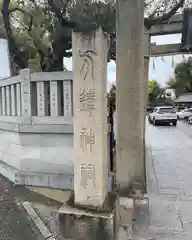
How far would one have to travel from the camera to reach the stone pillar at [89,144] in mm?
2891

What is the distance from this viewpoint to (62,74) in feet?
14.2

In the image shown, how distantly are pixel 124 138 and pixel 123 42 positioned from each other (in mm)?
1629

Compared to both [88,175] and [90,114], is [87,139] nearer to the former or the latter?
[90,114]

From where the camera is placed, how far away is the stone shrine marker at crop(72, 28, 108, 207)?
2891 millimetres

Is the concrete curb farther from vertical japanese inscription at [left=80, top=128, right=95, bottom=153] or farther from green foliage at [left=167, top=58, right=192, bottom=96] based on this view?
green foliage at [left=167, top=58, right=192, bottom=96]

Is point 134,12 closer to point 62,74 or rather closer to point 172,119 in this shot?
point 62,74

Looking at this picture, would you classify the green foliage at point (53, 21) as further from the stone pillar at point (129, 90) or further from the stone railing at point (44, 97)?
the stone railing at point (44, 97)

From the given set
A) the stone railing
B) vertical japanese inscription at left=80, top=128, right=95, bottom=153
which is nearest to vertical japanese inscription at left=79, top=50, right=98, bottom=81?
vertical japanese inscription at left=80, top=128, right=95, bottom=153

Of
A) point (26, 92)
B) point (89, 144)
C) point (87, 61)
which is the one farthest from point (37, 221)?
point (87, 61)

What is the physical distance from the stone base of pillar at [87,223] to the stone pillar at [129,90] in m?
1.27

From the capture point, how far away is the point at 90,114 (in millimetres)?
2938

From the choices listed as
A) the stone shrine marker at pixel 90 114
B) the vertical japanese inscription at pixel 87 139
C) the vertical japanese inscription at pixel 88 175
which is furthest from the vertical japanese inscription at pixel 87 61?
the vertical japanese inscription at pixel 88 175

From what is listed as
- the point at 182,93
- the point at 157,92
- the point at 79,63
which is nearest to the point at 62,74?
the point at 79,63

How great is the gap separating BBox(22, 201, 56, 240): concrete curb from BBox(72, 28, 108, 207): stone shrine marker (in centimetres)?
67
